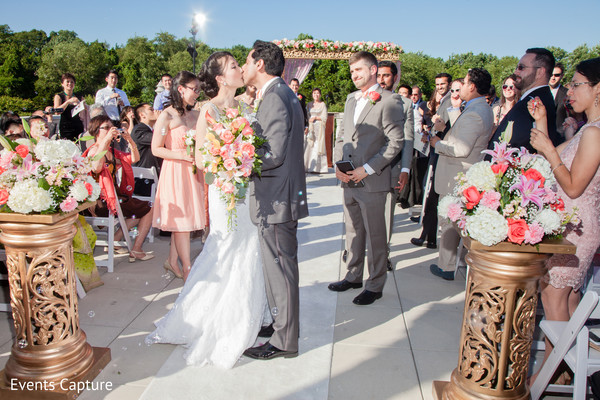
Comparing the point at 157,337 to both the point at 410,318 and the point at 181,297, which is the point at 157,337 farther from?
the point at 410,318

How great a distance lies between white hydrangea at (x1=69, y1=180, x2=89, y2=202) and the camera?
2584 millimetres

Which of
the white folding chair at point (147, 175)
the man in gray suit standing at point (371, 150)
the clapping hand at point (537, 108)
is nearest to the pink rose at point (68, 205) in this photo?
the man in gray suit standing at point (371, 150)

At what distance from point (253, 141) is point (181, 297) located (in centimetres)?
146

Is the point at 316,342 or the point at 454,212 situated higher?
the point at 454,212

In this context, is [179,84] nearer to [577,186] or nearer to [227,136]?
[227,136]

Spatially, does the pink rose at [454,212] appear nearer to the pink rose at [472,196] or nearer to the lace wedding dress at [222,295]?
the pink rose at [472,196]

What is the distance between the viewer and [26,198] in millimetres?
2424

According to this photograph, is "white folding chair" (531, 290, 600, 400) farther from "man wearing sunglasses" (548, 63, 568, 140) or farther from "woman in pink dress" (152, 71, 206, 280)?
"man wearing sunglasses" (548, 63, 568, 140)

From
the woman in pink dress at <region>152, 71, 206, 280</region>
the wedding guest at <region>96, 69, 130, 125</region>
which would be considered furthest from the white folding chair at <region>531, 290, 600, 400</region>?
the wedding guest at <region>96, 69, 130, 125</region>

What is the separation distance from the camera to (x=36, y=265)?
254 centimetres

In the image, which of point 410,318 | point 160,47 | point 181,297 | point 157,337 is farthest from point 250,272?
point 160,47

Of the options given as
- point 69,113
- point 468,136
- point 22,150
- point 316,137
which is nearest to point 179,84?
point 22,150

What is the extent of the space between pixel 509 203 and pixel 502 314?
65cm

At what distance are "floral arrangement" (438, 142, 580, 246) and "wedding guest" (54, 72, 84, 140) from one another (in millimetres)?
7877
